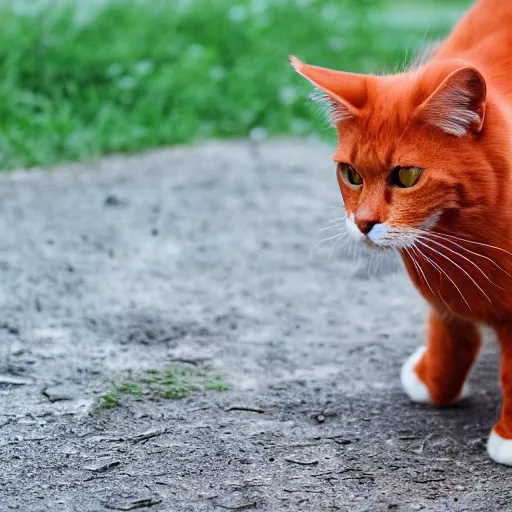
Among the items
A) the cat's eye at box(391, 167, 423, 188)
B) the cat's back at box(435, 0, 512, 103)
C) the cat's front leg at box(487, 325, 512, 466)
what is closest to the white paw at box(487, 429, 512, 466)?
the cat's front leg at box(487, 325, 512, 466)

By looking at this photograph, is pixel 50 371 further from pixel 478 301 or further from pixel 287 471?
pixel 478 301

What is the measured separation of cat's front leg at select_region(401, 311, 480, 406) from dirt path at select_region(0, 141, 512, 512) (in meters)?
0.05

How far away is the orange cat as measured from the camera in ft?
5.36

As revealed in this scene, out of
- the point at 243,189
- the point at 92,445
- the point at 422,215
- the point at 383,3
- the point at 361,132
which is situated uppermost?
the point at 383,3

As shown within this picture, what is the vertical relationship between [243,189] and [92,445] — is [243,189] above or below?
above

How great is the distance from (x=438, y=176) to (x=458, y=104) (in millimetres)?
135

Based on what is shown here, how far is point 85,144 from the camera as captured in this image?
366 centimetres

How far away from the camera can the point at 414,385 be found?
217 cm

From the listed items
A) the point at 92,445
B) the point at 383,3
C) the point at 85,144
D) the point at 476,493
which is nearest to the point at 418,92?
the point at 476,493

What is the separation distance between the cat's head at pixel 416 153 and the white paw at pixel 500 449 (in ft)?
1.67

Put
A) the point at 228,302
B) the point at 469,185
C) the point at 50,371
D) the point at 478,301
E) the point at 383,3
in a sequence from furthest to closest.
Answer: the point at 383,3 → the point at 228,302 → the point at 50,371 → the point at 478,301 → the point at 469,185

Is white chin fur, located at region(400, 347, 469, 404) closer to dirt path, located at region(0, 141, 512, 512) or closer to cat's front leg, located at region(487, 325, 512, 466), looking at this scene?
dirt path, located at region(0, 141, 512, 512)

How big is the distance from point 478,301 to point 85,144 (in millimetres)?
2286

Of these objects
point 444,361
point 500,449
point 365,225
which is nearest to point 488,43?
point 365,225
